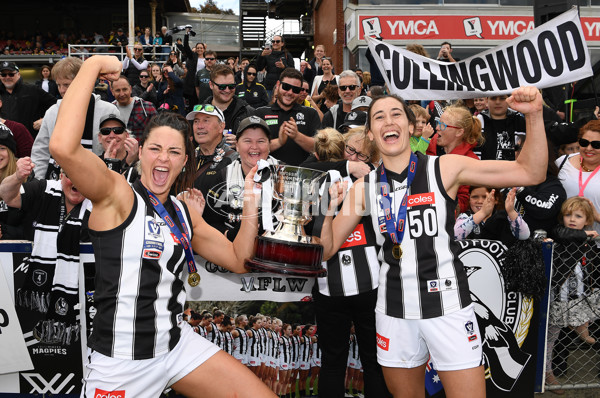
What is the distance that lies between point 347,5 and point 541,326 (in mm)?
16682

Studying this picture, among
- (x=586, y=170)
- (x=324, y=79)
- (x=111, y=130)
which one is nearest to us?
(x=111, y=130)

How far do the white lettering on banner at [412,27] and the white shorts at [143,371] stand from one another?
16.4 metres

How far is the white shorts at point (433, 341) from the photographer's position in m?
3.21

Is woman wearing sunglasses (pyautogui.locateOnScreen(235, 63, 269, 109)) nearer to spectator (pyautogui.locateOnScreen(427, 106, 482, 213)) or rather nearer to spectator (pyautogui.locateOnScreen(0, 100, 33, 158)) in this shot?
spectator (pyautogui.locateOnScreen(0, 100, 33, 158))

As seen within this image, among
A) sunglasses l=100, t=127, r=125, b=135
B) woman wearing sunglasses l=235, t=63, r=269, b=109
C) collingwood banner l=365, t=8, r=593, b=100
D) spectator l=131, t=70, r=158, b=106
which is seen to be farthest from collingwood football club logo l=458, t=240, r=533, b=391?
spectator l=131, t=70, r=158, b=106

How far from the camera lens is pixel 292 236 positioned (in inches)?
130

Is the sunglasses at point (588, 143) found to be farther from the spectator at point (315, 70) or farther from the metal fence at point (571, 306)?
the spectator at point (315, 70)

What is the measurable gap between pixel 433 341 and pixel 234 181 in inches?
89.8

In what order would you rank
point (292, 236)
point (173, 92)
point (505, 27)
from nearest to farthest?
1. point (292, 236)
2. point (173, 92)
3. point (505, 27)

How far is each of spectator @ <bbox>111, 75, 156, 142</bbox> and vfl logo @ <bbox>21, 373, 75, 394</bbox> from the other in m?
3.43

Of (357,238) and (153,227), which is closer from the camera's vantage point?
(153,227)

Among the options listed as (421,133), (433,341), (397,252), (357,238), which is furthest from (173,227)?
(421,133)

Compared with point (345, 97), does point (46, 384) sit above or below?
below

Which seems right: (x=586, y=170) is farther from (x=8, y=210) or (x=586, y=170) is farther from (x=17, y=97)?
(x=17, y=97)
